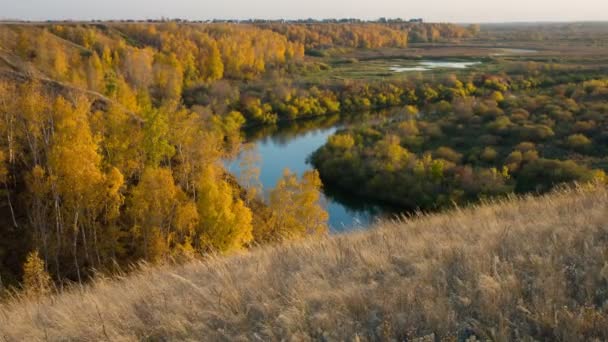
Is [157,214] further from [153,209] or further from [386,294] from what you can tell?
[386,294]

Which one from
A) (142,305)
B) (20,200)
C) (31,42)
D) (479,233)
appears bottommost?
(20,200)

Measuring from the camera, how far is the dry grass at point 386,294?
366cm

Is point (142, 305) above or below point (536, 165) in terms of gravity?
above

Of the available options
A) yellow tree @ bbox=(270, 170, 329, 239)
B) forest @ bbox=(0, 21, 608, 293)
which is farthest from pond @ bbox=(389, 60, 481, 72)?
yellow tree @ bbox=(270, 170, 329, 239)

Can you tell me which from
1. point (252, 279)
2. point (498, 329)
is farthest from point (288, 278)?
point (498, 329)

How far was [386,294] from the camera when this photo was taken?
4.25m

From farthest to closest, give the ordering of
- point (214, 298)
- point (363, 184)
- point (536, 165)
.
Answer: point (363, 184) → point (536, 165) → point (214, 298)

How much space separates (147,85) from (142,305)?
5732 centimetres

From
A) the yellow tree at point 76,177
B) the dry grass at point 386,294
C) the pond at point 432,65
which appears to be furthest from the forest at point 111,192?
the pond at point 432,65

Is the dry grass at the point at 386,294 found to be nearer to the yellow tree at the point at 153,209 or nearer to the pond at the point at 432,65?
the yellow tree at the point at 153,209

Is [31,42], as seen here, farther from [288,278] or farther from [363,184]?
[288,278]

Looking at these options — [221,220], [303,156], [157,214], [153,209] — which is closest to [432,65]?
[303,156]

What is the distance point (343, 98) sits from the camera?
70.8 m

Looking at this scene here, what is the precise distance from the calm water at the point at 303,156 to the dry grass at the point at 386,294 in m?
15.9
